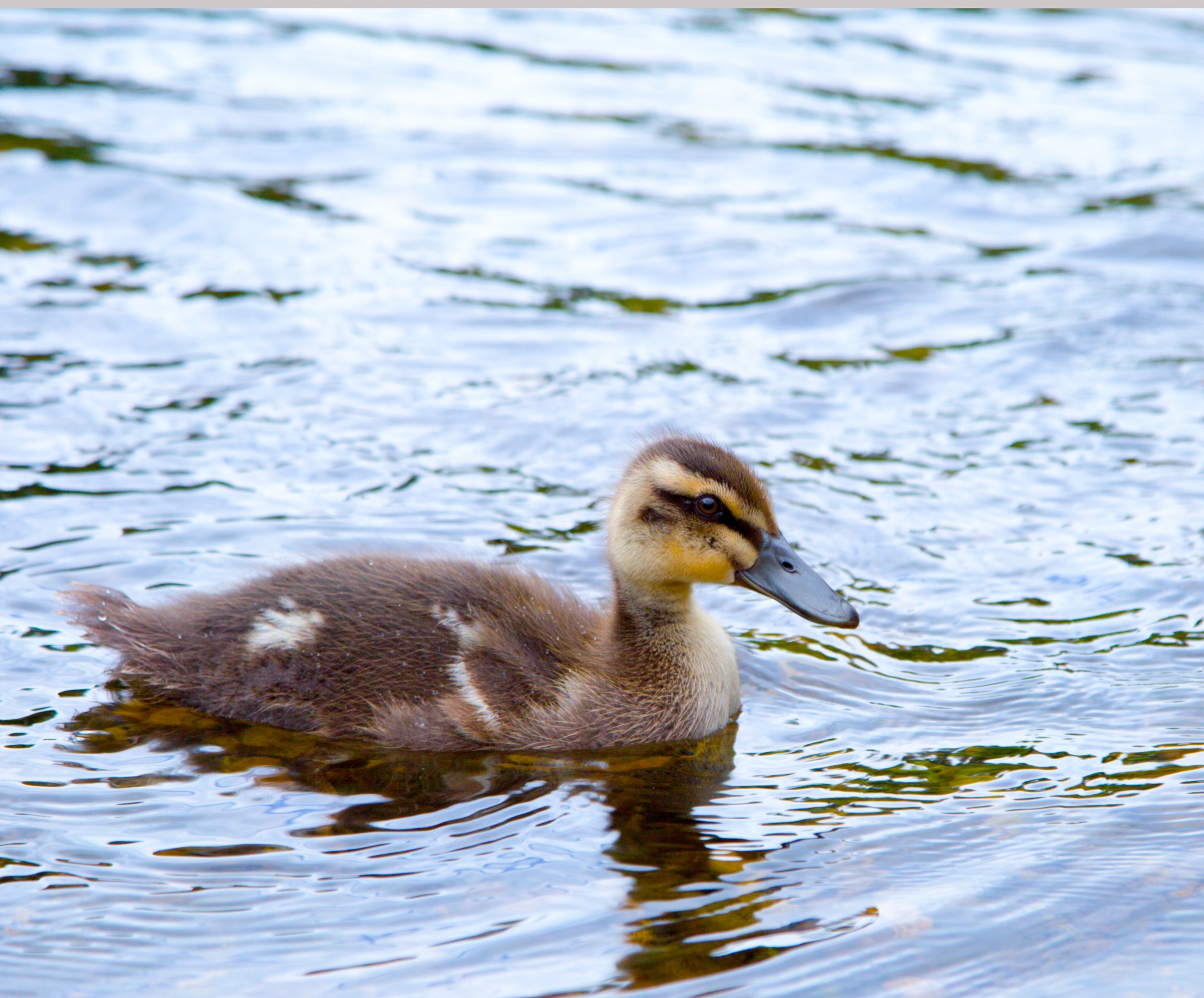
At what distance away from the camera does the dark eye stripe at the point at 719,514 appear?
5637mm

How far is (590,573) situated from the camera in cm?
696

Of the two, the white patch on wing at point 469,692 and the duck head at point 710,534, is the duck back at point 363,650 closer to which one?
the white patch on wing at point 469,692

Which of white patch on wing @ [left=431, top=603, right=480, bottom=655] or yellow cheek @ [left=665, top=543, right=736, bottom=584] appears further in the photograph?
yellow cheek @ [left=665, top=543, right=736, bottom=584]

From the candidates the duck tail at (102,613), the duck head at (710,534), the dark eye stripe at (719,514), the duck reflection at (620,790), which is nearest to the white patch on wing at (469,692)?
the duck reflection at (620,790)

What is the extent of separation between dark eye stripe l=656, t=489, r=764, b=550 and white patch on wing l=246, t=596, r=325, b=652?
1319 mm

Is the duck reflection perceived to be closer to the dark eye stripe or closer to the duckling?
the duckling

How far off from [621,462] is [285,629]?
2.38 meters

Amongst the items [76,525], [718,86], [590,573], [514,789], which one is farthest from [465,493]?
[718,86]

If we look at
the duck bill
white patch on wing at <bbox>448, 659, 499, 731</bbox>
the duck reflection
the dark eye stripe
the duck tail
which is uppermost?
the dark eye stripe

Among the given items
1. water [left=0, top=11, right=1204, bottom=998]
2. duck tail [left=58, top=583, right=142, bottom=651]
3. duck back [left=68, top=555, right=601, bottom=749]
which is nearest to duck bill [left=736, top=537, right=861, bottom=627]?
water [left=0, top=11, right=1204, bottom=998]

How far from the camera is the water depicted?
4.48m

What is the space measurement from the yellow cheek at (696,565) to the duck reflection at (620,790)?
1.88ft

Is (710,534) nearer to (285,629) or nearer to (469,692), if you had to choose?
(469,692)

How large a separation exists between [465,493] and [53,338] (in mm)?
3178
